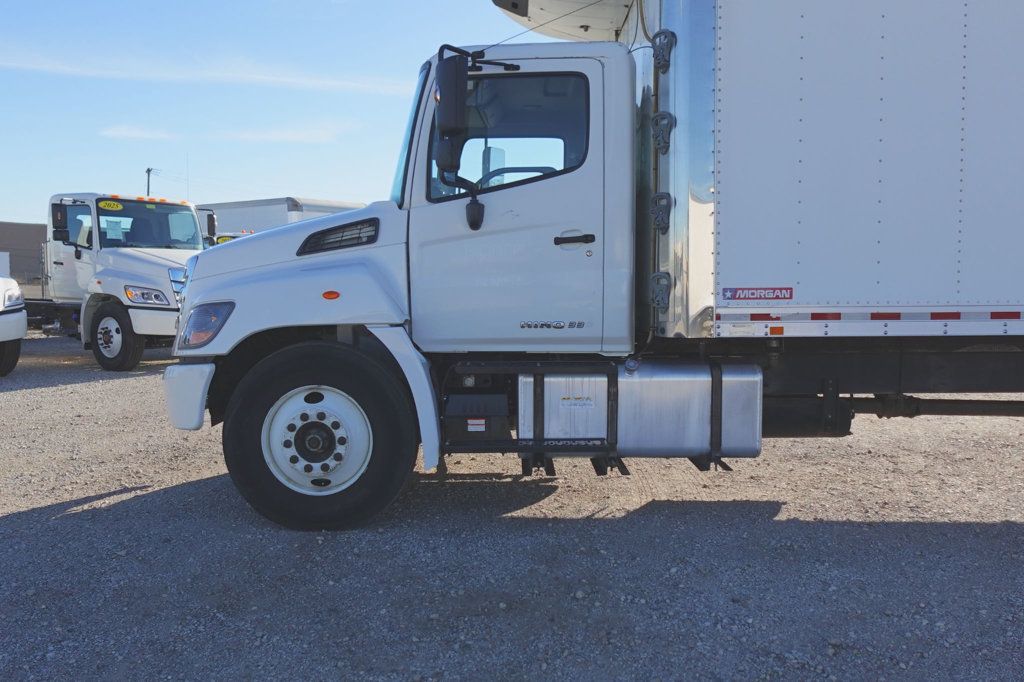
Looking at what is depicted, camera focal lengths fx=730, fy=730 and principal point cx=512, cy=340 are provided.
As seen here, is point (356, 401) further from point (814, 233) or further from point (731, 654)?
point (814, 233)

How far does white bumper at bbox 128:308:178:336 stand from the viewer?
1119 centimetres

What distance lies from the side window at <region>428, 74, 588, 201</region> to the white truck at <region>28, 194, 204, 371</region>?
8503 mm

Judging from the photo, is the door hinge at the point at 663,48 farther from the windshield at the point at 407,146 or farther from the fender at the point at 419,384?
the fender at the point at 419,384

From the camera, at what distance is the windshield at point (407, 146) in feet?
14.6

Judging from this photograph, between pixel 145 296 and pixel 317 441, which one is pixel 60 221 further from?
pixel 317 441

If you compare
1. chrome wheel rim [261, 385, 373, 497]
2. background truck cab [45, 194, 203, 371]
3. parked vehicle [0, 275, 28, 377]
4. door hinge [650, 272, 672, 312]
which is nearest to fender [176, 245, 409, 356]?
chrome wheel rim [261, 385, 373, 497]

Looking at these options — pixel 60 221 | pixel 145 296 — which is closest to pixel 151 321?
pixel 145 296

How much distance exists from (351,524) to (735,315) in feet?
8.47

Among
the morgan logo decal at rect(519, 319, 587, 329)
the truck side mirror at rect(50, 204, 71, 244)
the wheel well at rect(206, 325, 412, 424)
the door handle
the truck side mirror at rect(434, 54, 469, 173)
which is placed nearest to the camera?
the truck side mirror at rect(434, 54, 469, 173)

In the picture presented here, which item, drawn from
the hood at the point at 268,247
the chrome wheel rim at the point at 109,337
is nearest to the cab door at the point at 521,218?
the hood at the point at 268,247

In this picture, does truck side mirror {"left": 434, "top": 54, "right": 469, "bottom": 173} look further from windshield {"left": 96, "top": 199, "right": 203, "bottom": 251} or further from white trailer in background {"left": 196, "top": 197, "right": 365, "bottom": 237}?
white trailer in background {"left": 196, "top": 197, "right": 365, "bottom": 237}

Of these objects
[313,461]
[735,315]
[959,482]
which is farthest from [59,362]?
[959,482]

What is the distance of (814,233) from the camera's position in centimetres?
410

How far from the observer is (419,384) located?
14.1 ft
